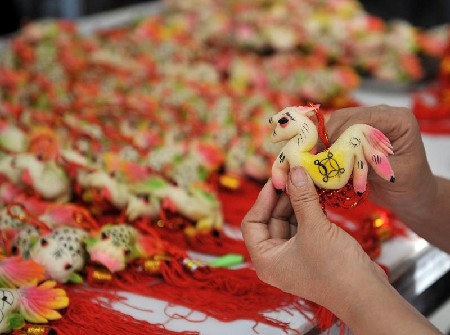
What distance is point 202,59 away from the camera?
1997 millimetres

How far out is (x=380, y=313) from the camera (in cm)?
73

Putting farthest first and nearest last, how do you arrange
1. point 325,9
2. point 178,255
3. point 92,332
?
point 325,9
point 178,255
point 92,332

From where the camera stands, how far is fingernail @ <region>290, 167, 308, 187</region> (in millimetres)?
779

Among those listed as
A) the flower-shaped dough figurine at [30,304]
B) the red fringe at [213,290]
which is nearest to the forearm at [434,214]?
the red fringe at [213,290]

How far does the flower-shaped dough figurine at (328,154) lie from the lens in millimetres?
802

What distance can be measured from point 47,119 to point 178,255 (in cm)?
57

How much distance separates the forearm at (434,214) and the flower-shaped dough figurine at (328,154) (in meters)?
0.22

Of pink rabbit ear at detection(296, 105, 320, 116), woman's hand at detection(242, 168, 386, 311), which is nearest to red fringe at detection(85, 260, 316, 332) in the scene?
woman's hand at detection(242, 168, 386, 311)

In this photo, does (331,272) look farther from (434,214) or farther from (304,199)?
(434,214)

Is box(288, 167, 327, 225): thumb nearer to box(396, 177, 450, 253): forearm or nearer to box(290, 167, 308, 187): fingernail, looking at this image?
box(290, 167, 308, 187): fingernail

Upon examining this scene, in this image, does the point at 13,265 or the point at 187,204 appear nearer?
the point at 13,265

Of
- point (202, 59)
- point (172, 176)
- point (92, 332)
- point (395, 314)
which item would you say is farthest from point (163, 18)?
point (395, 314)

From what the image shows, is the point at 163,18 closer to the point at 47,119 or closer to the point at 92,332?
the point at 47,119

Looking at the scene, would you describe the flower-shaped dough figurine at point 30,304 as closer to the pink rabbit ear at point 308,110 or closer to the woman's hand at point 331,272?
the woman's hand at point 331,272
